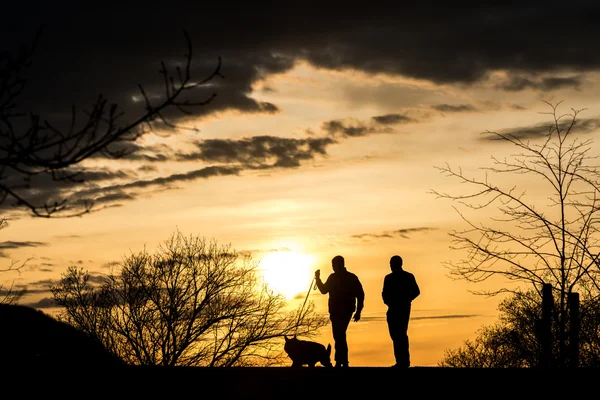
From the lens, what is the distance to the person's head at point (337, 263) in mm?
14641

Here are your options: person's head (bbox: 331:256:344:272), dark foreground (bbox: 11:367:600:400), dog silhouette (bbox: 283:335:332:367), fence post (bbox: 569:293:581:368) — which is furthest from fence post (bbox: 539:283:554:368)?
dog silhouette (bbox: 283:335:332:367)

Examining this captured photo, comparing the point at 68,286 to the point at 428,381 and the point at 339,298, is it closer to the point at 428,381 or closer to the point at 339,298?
the point at 339,298

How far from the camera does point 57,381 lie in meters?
10.2

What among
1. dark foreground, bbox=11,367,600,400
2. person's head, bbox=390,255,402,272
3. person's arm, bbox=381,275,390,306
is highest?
person's head, bbox=390,255,402,272

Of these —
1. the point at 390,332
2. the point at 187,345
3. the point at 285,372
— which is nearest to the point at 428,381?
the point at 285,372

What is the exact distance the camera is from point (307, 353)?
1689cm

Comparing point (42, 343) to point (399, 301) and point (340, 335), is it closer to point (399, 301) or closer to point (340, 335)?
point (340, 335)

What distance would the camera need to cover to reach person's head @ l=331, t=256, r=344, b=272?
14641mm

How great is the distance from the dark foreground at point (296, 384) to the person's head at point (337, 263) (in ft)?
11.0

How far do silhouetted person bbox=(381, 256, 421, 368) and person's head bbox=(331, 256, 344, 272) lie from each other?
0.90m

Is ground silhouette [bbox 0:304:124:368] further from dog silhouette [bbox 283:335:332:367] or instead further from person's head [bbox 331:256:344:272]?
dog silhouette [bbox 283:335:332:367]

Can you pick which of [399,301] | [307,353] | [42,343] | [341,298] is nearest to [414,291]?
[399,301]

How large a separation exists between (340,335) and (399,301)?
147cm

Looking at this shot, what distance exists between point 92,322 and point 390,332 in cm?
2934
